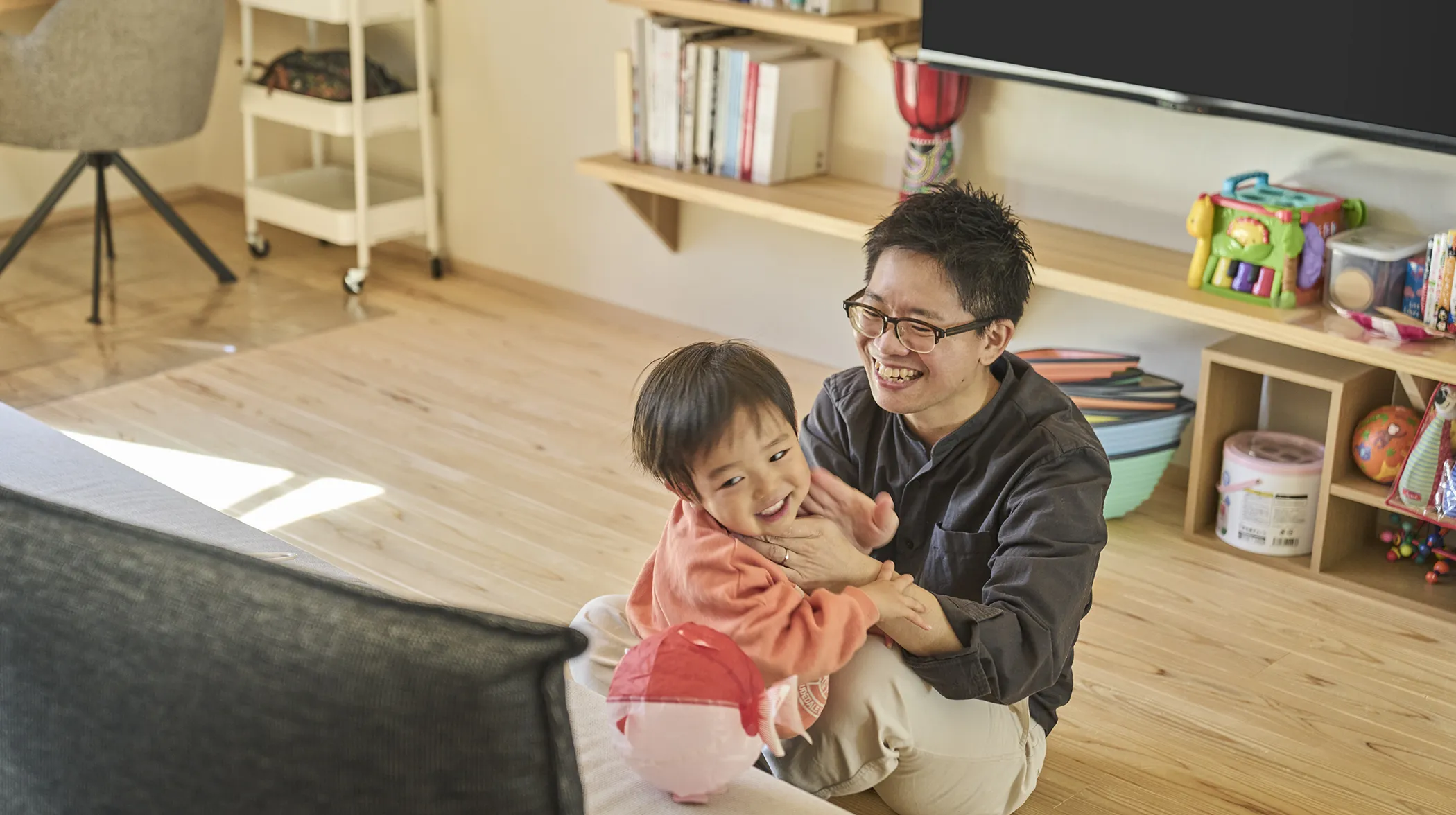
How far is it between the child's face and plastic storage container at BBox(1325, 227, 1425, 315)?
4.80ft

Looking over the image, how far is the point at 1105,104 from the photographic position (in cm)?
295

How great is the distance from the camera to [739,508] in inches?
56.9

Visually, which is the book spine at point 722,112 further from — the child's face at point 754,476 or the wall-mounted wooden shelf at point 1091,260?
the child's face at point 754,476

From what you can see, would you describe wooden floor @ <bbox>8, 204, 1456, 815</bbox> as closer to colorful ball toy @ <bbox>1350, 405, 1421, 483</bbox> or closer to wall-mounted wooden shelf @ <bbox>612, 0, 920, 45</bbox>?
colorful ball toy @ <bbox>1350, 405, 1421, 483</bbox>

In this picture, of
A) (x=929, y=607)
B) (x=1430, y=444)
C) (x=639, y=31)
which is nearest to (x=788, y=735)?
(x=929, y=607)

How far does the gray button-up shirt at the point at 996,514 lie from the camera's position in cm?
156

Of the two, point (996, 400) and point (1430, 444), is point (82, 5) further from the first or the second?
point (1430, 444)

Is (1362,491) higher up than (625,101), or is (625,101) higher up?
(625,101)

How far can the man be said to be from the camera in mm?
1553

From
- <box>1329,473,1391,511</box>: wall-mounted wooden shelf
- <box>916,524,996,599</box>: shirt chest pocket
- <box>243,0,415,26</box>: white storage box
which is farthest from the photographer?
<box>243,0,415,26</box>: white storage box

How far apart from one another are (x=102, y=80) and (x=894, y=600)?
291 centimetres

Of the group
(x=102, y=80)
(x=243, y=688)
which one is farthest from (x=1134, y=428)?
(x=102, y=80)

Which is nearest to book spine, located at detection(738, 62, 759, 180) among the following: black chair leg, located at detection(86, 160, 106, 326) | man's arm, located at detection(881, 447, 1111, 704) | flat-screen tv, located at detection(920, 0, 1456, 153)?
flat-screen tv, located at detection(920, 0, 1456, 153)

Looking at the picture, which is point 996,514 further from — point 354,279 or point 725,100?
point 354,279
